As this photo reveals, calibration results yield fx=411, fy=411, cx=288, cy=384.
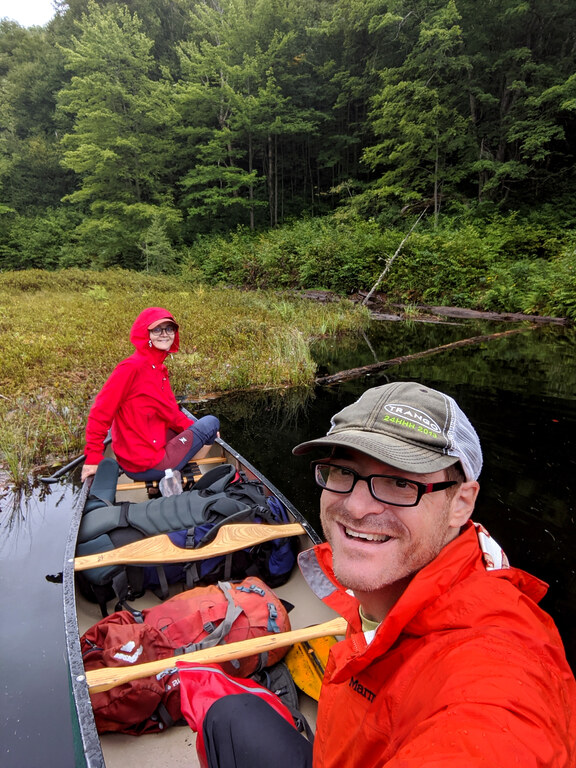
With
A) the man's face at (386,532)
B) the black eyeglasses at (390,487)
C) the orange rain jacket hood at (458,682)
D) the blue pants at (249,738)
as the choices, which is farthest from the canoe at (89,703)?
the black eyeglasses at (390,487)

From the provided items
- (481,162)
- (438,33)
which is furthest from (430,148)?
(438,33)

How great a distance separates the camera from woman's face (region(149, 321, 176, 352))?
384cm

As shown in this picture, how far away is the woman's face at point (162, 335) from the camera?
3844mm

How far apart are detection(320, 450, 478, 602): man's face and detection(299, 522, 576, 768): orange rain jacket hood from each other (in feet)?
0.21

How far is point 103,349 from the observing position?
8.09 metres

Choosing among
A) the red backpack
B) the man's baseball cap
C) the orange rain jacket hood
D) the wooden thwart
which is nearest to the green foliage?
the wooden thwart

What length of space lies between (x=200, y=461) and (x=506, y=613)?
4.05 meters

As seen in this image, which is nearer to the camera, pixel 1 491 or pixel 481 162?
pixel 1 491

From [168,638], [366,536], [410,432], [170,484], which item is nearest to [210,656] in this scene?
[168,638]

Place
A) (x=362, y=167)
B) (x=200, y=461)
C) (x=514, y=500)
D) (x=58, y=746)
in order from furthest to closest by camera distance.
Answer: (x=362, y=167)
(x=200, y=461)
(x=514, y=500)
(x=58, y=746)

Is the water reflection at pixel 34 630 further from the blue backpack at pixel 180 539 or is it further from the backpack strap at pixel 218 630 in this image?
the backpack strap at pixel 218 630

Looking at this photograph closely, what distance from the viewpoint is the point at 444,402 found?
1.19 meters

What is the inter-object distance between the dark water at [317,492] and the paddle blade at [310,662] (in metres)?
1.30

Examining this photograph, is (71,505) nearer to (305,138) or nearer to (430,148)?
(430,148)
